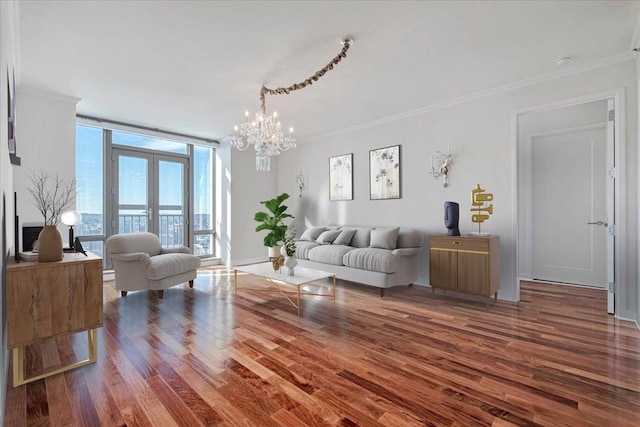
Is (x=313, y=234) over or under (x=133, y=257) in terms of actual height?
over

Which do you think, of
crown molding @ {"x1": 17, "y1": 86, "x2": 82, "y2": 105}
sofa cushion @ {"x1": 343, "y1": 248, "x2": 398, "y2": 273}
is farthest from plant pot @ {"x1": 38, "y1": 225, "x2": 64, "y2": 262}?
sofa cushion @ {"x1": 343, "y1": 248, "x2": 398, "y2": 273}

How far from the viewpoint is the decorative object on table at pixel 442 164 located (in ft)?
13.5

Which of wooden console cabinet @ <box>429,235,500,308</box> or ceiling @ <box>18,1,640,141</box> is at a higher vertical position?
ceiling @ <box>18,1,640,141</box>

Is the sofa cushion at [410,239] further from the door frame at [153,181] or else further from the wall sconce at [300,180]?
the door frame at [153,181]

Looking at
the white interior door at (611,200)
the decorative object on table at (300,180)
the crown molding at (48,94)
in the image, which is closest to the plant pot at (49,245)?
the crown molding at (48,94)

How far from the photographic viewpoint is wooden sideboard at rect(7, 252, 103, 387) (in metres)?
1.77

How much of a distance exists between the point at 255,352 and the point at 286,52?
2671 mm

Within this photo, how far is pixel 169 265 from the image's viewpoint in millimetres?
3723

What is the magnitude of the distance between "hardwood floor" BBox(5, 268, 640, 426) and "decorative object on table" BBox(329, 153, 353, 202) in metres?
2.54

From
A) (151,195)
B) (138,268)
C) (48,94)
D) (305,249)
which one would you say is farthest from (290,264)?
(48,94)

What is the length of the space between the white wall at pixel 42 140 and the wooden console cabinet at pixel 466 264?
4.80 metres

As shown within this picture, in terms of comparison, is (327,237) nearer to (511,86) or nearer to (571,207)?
(511,86)

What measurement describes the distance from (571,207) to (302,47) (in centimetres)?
443

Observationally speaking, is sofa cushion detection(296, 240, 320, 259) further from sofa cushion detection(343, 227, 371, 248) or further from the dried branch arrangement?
the dried branch arrangement
